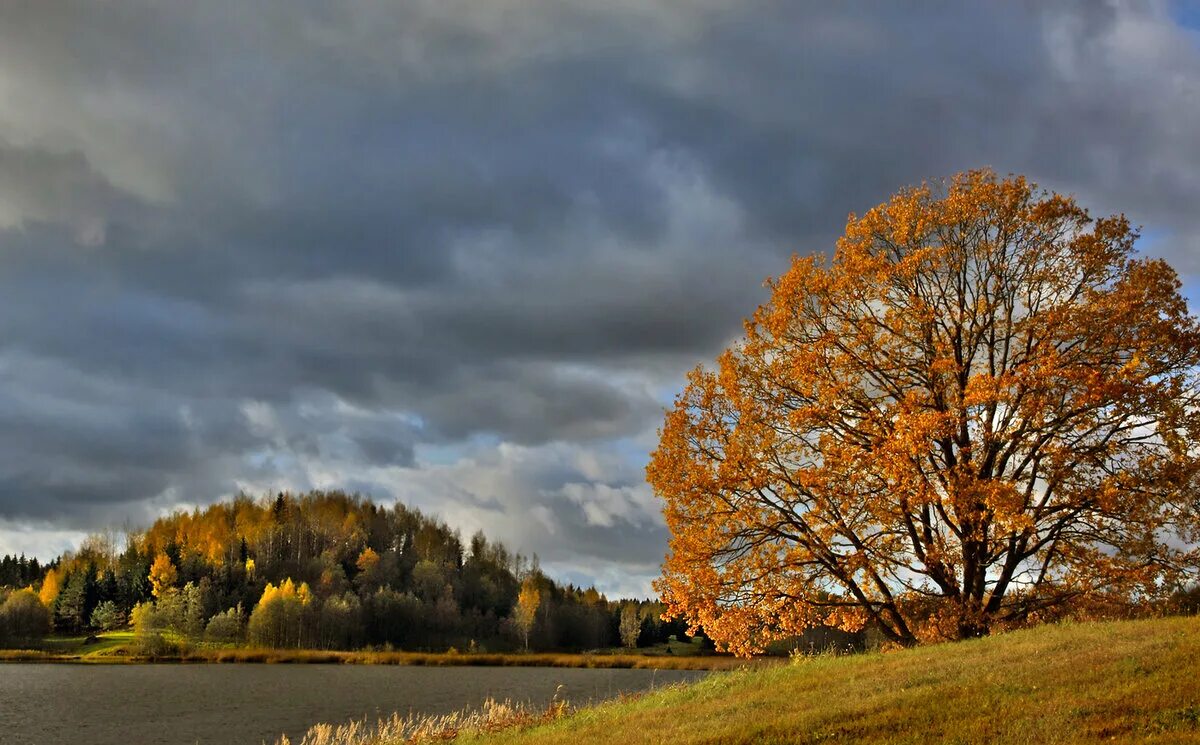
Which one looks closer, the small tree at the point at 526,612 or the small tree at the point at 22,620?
the small tree at the point at 22,620

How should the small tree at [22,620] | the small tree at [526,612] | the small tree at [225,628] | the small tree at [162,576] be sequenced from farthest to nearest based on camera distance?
the small tree at [526,612]
the small tree at [162,576]
the small tree at [225,628]
the small tree at [22,620]

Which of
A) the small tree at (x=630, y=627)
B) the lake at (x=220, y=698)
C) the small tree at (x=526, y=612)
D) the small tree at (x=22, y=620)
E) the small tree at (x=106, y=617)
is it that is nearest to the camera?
the lake at (x=220, y=698)

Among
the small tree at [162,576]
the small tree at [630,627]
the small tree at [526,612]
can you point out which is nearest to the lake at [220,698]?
the small tree at [162,576]

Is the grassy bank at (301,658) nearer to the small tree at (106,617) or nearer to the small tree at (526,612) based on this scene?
the small tree at (106,617)

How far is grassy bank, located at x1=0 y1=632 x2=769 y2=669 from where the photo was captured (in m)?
113

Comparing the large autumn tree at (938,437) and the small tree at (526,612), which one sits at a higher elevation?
the large autumn tree at (938,437)

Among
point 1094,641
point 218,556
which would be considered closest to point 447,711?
point 1094,641

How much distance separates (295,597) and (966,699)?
12956cm

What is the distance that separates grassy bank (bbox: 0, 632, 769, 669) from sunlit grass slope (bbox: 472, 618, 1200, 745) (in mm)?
89369

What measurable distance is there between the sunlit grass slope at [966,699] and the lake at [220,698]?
34.4ft

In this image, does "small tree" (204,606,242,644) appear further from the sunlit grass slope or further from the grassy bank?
the sunlit grass slope

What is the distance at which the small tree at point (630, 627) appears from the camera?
159762mm

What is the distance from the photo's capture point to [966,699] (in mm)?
15641

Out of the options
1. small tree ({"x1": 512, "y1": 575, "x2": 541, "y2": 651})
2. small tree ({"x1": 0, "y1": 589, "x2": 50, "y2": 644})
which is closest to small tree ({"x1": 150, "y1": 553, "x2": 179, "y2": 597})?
small tree ({"x1": 0, "y1": 589, "x2": 50, "y2": 644})
